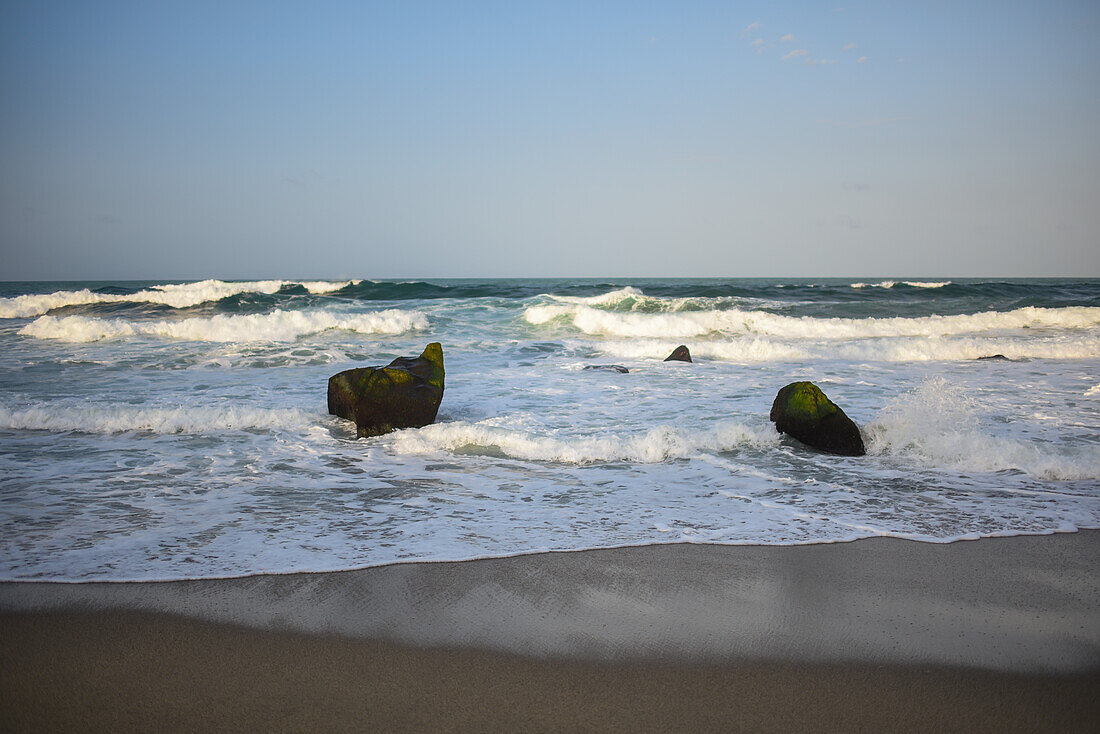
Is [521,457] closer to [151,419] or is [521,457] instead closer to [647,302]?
[151,419]

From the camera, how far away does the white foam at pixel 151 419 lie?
6418 mm

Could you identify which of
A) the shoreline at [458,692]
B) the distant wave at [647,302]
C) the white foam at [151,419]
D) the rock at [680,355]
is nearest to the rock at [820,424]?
the shoreline at [458,692]

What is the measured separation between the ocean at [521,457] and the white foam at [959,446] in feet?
0.07

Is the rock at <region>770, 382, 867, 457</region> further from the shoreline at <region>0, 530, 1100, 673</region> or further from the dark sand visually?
the dark sand

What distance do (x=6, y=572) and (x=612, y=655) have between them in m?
2.97

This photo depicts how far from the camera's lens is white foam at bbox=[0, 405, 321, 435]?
6.42 metres

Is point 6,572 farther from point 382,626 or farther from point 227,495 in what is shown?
point 382,626

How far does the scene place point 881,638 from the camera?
98.4 inches

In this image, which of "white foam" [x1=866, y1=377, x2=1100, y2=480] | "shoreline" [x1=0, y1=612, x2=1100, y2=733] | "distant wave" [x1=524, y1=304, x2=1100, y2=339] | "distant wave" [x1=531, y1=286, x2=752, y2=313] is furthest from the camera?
"distant wave" [x1=531, y1=286, x2=752, y2=313]

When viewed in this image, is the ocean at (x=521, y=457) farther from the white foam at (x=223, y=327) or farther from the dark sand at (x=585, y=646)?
the white foam at (x=223, y=327)

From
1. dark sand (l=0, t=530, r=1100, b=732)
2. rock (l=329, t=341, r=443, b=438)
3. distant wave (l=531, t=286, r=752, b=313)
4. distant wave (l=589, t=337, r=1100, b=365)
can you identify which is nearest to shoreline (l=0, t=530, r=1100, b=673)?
dark sand (l=0, t=530, r=1100, b=732)

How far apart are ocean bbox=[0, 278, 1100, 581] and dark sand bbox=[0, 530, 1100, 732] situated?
0.34m

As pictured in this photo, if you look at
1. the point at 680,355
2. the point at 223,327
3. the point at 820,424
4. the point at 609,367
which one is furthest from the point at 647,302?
the point at 820,424

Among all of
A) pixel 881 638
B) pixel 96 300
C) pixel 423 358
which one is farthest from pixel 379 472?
pixel 96 300
